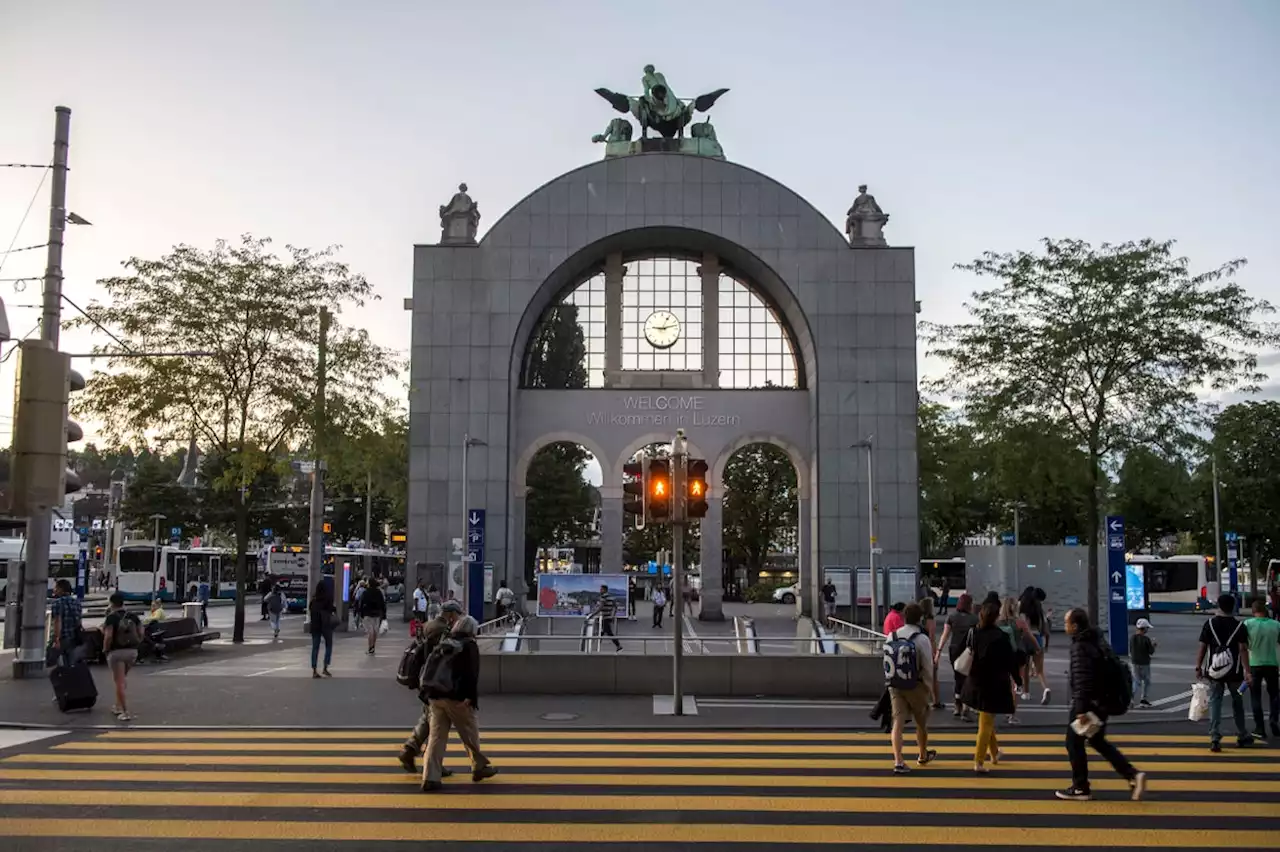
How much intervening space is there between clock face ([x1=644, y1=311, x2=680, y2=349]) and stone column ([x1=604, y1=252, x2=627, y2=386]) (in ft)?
3.63

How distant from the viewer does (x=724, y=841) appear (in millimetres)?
8547

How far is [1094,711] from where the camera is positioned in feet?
32.7

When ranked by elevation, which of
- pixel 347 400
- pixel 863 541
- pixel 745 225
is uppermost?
pixel 745 225

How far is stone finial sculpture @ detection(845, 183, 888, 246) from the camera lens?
137 feet

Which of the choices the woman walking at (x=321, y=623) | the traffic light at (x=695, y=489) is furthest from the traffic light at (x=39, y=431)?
the woman walking at (x=321, y=623)

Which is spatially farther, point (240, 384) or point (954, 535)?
point (954, 535)

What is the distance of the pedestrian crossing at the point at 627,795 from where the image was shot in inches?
345

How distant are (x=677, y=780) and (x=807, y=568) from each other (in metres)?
31.8

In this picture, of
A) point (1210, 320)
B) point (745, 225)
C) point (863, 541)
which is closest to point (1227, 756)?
point (1210, 320)

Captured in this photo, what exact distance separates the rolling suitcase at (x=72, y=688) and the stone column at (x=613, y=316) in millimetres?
28081

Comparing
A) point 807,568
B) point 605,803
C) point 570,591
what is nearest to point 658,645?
point 605,803

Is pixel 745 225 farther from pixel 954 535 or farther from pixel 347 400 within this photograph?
pixel 954 535

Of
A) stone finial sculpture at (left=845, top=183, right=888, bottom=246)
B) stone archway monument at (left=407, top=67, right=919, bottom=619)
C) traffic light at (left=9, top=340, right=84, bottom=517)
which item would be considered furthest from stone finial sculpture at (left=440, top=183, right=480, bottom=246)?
traffic light at (left=9, top=340, right=84, bottom=517)

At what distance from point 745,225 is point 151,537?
56.5 m
